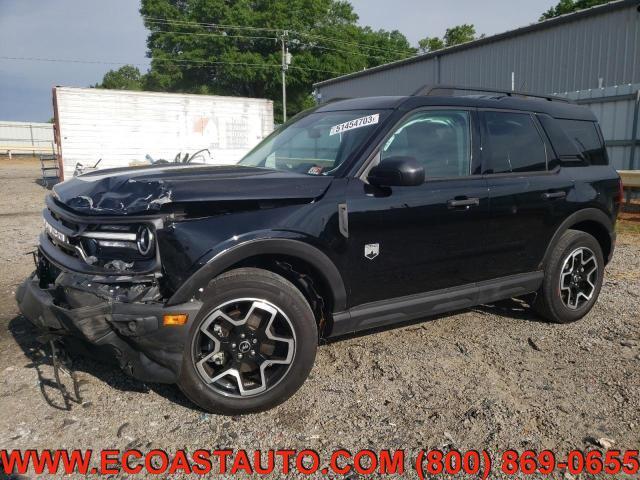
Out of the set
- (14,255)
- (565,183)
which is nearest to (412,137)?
(565,183)

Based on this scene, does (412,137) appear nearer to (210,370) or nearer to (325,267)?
(325,267)

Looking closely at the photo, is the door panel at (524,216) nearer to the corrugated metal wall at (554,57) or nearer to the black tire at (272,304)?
the black tire at (272,304)

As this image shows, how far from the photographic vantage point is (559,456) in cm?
268

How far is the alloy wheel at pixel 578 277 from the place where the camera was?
4.49 m

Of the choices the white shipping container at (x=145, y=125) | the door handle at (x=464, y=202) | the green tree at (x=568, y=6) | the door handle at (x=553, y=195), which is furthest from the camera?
the green tree at (x=568, y=6)

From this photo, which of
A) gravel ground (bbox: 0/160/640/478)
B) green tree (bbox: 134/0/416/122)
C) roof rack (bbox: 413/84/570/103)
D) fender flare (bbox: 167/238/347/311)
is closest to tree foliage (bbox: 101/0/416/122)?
green tree (bbox: 134/0/416/122)

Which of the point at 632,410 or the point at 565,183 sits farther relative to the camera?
the point at 565,183

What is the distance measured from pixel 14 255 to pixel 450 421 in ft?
20.8

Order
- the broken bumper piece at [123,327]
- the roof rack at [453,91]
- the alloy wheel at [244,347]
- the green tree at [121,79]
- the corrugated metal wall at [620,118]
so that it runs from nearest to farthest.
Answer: the broken bumper piece at [123,327], the alloy wheel at [244,347], the roof rack at [453,91], the corrugated metal wall at [620,118], the green tree at [121,79]

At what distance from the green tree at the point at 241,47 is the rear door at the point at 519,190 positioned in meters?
43.2

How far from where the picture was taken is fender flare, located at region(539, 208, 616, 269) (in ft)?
14.2

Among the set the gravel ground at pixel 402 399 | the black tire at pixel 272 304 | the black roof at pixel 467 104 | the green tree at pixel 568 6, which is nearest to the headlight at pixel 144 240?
the black tire at pixel 272 304

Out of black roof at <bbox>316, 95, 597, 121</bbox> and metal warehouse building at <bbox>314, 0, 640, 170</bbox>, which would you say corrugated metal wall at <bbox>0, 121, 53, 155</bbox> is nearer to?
metal warehouse building at <bbox>314, 0, 640, 170</bbox>

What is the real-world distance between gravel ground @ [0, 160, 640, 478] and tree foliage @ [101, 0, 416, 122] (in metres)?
43.7
